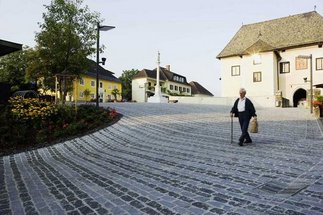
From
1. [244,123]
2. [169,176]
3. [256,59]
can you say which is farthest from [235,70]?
[169,176]

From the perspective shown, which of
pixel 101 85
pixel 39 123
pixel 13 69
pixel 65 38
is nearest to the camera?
pixel 39 123

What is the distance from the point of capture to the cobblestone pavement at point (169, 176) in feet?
15.9

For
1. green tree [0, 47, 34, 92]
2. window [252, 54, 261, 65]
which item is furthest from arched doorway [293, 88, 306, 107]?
green tree [0, 47, 34, 92]

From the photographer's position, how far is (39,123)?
1388 cm

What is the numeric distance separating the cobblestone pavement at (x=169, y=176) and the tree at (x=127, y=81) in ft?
235

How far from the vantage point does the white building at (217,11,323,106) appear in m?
38.4

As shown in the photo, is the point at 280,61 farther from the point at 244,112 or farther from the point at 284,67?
the point at 244,112

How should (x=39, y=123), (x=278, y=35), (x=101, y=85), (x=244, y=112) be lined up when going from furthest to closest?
(x=101, y=85) → (x=278, y=35) → (x=39, y=123) → (x=244, y=112)

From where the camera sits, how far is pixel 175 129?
45.0 ft

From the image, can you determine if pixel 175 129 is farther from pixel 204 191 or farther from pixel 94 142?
pixel 204 191

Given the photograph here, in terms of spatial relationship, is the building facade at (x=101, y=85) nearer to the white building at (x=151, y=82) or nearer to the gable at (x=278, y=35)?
the white building at (x=151, y=82)

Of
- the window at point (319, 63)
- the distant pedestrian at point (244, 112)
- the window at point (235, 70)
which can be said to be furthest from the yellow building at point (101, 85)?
the distant pedestrian at point (244, 112)

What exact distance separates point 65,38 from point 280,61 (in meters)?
28.8

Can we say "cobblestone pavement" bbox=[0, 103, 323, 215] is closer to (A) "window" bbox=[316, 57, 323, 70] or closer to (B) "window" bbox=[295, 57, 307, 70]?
(A) "window" bbox=[316, 57, 323, 70]
